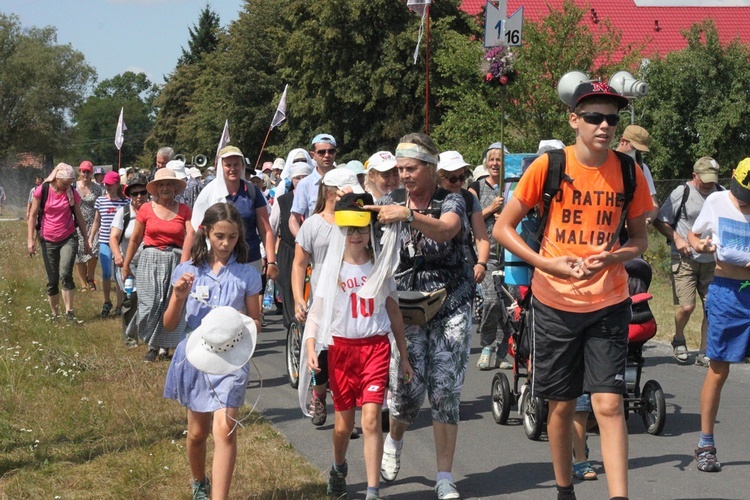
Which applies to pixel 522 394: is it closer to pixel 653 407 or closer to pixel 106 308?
pixel 653 407

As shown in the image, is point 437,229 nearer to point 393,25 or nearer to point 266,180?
point 266,180

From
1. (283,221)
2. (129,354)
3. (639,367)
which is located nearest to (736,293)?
(639,367)

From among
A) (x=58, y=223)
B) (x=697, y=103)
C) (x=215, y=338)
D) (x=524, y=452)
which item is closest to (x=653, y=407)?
(x=524, y=452)

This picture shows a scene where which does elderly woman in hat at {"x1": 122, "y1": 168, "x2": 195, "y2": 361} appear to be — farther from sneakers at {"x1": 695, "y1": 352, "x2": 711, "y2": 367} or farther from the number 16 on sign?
sneakers at {"x1": 695, "y1": 352, "x2": 711, "y2": 367}

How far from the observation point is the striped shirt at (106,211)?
50.3 ft

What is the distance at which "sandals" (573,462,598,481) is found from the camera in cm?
643

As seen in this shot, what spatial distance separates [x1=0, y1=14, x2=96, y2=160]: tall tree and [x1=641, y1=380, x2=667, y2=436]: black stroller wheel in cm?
7859

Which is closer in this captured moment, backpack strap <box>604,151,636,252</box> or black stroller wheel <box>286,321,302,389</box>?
backpack strap <box>604,151,636,252</box>

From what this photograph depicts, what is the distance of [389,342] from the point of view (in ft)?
19.1

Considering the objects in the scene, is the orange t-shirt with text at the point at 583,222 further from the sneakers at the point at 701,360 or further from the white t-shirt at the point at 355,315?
the sneakers at the point at 701,360

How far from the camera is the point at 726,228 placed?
670 centimetres

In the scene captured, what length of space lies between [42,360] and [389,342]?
18.9 ft

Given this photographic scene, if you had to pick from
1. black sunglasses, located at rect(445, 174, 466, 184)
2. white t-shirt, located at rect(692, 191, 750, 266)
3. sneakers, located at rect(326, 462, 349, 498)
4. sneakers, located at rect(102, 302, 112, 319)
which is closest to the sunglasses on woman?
sneakers, located at rect(326, 462, 349, 498)

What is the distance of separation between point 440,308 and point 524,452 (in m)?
1.63
